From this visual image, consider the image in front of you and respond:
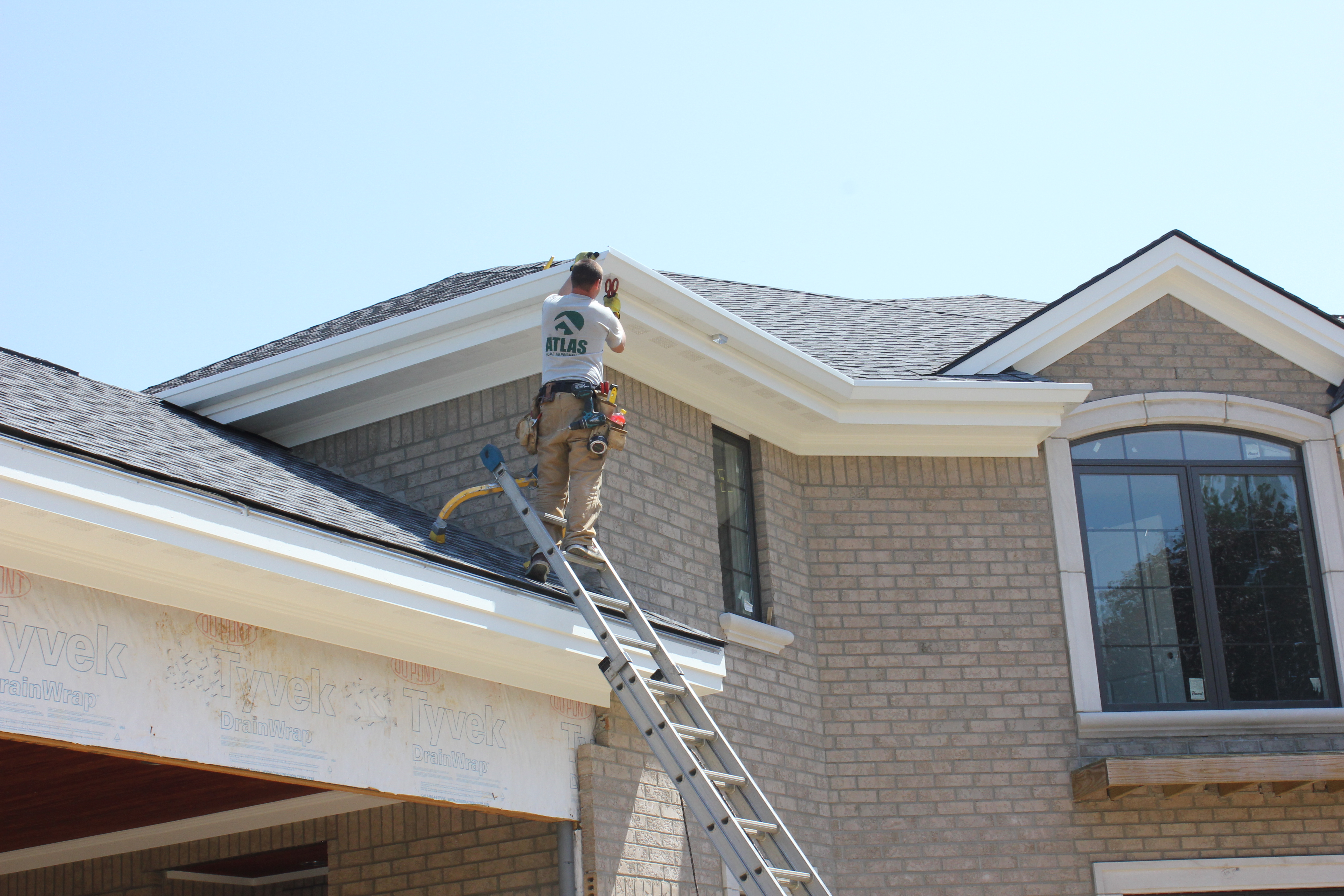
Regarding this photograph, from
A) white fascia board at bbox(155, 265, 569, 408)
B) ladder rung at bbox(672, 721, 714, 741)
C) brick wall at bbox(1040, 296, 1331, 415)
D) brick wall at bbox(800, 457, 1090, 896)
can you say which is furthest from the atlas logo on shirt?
brick wall at bbox(1040, 296, 1331, 415)

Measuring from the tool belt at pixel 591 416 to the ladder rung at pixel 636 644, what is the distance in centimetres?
118

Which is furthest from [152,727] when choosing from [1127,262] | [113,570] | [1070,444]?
[1127,262]

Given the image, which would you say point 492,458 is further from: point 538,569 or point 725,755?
point 725,755

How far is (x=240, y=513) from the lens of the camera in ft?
21.9

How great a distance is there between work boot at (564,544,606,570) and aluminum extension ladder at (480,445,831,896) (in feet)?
0.06

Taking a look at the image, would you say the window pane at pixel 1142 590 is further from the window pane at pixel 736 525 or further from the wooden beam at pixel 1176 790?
the window pane at pixel 736 525

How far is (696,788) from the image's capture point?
6.97 meters

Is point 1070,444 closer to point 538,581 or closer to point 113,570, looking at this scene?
point 538,581

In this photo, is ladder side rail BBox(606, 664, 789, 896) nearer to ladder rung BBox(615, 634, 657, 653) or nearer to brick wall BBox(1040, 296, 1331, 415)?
ladder rung BBox(615, 634, 657, 653)

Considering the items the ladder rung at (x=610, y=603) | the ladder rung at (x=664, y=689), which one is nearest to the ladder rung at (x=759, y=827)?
the ladder rung at (x=664, y=689)

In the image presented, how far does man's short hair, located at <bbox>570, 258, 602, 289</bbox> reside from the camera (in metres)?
9.03

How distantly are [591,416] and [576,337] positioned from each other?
0.56m

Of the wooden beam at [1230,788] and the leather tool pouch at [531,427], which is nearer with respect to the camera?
the leather tool pouch at [531,427]

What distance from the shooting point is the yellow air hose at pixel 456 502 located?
8.74 meters
